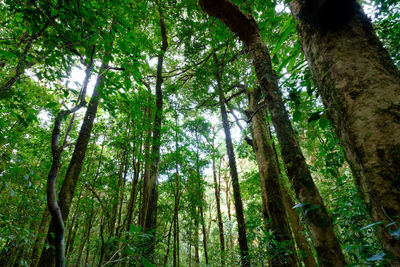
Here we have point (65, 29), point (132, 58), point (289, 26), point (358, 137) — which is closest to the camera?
point (358, 137)

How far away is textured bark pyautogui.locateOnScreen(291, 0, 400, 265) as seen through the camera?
0.62m

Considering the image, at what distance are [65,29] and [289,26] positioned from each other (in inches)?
80.0

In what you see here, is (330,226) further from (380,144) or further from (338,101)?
(338,101)

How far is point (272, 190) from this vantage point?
4352mm

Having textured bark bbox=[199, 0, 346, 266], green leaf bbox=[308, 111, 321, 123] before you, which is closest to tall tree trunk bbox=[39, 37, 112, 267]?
textured bark bbox=[199, 0, 346, 266]

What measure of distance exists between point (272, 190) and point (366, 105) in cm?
409

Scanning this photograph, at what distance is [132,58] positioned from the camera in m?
1.85

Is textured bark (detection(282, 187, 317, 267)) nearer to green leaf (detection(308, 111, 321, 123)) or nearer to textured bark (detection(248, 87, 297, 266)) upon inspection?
textured bark (detection(248, 87, 297, 266))

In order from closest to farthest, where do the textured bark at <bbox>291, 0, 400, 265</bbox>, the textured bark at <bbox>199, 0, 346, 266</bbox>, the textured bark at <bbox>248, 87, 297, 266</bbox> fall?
1. the textured bark at <bbox>291, 0, 400, 265</bbox>
2. the textured bark at <bbox>199, 0, 346, 266</bbox>
3. the textured bark at <bbox>248, 87, 297, 266</bbox>

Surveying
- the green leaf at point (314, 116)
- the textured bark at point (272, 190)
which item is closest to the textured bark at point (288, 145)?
the green leaf at point (314, 116)

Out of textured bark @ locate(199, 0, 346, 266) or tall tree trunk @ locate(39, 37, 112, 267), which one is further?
tall tree trunk @ locate(39, 37, 112, 267)

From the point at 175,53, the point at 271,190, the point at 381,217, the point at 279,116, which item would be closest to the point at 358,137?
the point at 381,217

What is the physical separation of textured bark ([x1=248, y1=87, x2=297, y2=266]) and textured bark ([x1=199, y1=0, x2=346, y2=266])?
66.2 inches

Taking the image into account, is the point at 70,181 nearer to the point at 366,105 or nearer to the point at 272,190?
the point at 272,190
